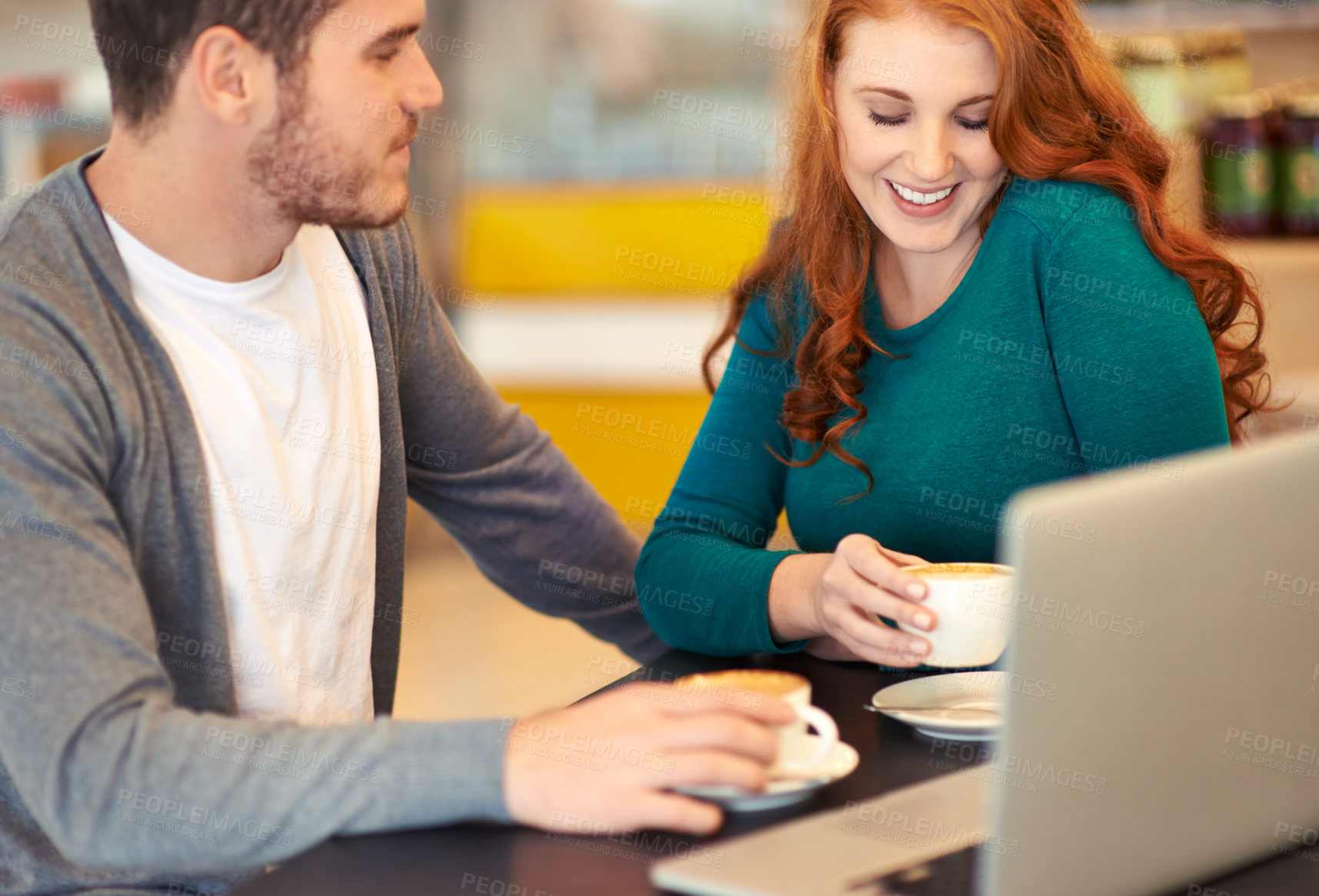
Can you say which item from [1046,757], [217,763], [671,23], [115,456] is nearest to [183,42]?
[115,456]

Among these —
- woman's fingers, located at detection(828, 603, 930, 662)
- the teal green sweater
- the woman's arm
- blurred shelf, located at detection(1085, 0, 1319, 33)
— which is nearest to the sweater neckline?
the teal green sweater

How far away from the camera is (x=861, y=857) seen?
677 mm

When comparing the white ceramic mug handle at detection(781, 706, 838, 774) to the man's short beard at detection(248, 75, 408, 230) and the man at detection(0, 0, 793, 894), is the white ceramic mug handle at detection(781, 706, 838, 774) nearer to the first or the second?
the man at detection(0, 0, 793, 894)

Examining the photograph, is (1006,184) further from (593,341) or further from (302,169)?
(593,341)

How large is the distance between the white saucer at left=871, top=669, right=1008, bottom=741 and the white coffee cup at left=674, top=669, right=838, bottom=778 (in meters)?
0.09

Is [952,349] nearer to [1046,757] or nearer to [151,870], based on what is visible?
[1046,757]

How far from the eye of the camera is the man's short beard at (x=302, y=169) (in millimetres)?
1038

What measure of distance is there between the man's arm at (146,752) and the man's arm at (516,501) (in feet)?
1.85

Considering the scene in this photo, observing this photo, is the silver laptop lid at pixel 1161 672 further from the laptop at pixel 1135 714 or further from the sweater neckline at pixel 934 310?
the sweater neckline at pixel 934 310

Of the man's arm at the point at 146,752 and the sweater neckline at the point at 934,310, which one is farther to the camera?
the sweater neckline at the point at 934,310

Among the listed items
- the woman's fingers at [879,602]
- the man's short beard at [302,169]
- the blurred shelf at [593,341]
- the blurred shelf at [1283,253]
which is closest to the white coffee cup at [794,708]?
the woman's fingers at [879,602]

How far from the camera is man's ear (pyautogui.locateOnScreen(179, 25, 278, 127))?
Answer: 3.28ft

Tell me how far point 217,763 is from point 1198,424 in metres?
0.84

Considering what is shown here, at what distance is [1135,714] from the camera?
60cm
